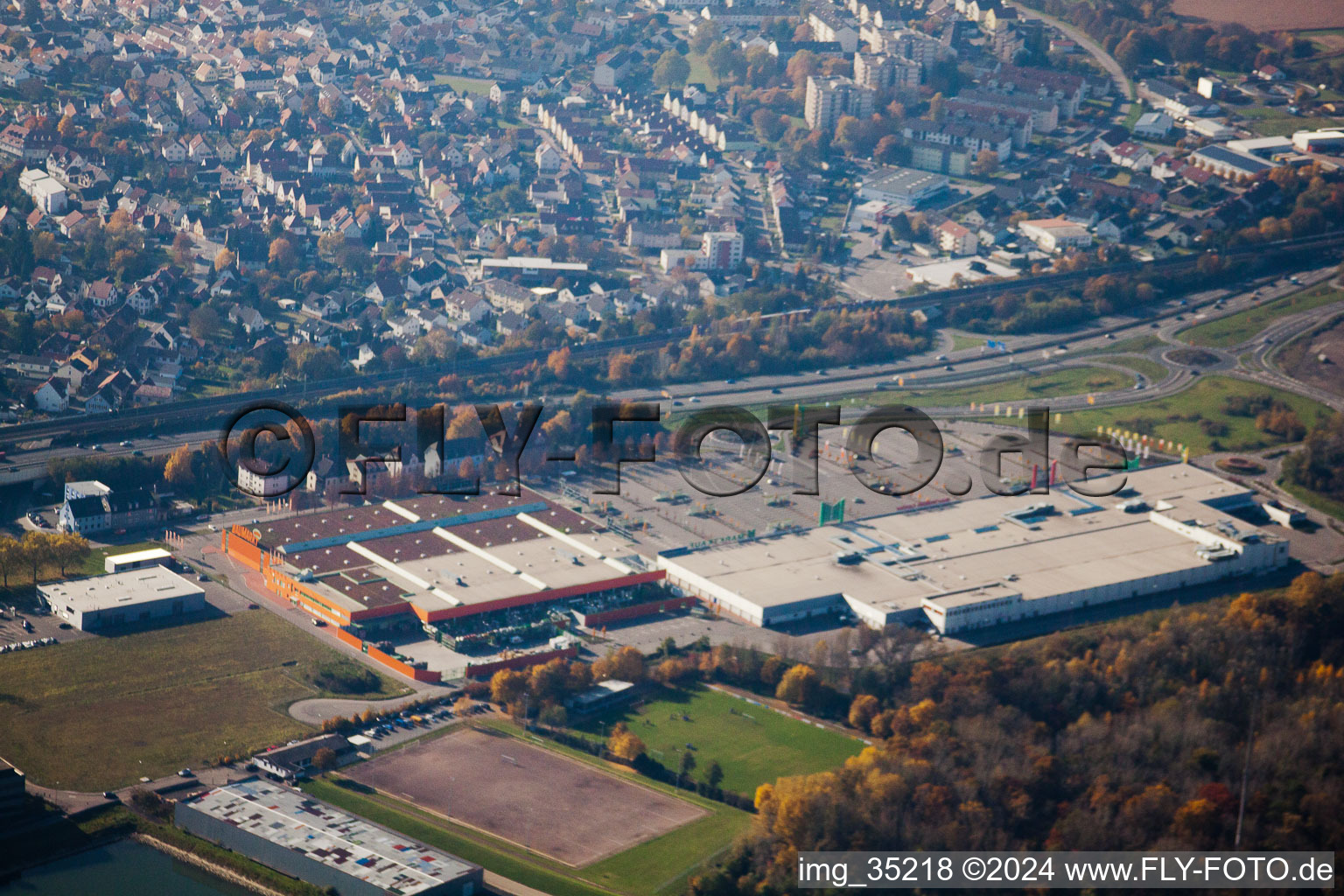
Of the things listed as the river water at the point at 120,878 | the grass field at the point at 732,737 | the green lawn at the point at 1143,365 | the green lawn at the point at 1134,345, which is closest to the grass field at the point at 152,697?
the river water at the point at 120,878

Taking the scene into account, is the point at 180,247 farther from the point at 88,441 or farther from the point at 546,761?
the point at 546,761

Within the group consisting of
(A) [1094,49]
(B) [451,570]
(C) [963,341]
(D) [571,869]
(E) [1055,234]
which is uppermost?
(A) [1094,49]

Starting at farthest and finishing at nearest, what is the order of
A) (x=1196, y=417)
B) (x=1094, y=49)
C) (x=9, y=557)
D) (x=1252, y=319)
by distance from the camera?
(x=1094, y=49) < (x=1252, y=319) < (x=1196, y=417) < (x=9, y=557)

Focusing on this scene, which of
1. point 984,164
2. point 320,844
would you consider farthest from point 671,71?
point 320,844

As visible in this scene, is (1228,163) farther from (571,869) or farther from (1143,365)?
(571,869)

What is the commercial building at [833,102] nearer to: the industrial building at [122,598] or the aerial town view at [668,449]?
the aerial town view at [668,449]

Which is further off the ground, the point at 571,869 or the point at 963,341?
the point at 963,341

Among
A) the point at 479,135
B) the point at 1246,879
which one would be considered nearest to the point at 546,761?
the point at 1246,879

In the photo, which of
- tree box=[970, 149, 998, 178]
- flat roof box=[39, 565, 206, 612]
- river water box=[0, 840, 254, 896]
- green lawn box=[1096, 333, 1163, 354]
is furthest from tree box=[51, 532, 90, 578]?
tree box=[970, 149, 998, 178]
